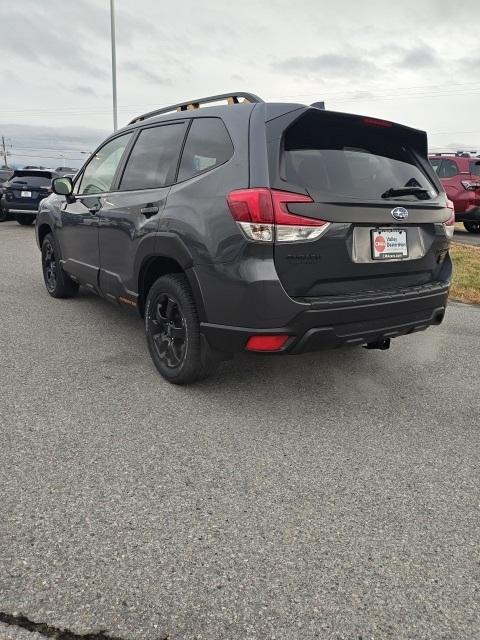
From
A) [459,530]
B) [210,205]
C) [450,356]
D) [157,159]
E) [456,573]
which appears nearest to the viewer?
[456,573]

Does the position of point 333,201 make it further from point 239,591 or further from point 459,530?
point 239,591

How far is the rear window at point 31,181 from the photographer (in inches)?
528

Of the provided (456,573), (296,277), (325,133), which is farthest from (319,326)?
(456,573)

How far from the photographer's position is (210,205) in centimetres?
292

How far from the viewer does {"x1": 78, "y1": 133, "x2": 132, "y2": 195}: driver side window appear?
432 centimetres

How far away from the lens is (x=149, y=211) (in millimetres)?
3512

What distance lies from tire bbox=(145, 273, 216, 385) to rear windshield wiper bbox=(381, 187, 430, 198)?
1372 mm

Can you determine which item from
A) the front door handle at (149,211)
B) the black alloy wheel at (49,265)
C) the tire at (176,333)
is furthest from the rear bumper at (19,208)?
the tire at (176,333)

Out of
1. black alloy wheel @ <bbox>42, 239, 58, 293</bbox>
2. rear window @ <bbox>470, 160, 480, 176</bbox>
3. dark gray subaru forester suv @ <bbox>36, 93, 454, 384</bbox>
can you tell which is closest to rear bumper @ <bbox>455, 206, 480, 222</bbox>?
rear window @ <bbox>470, 160, 480, 176</bbox>

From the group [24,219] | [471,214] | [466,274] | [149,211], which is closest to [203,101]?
[149,211]

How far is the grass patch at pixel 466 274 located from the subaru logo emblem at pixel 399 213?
3.83m

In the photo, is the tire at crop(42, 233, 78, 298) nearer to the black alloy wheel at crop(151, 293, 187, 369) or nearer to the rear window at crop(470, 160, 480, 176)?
the black alloy wheel at crop(151, 293, 187, 369)

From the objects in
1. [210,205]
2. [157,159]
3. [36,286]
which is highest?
[157,159]

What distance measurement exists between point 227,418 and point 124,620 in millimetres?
1512
